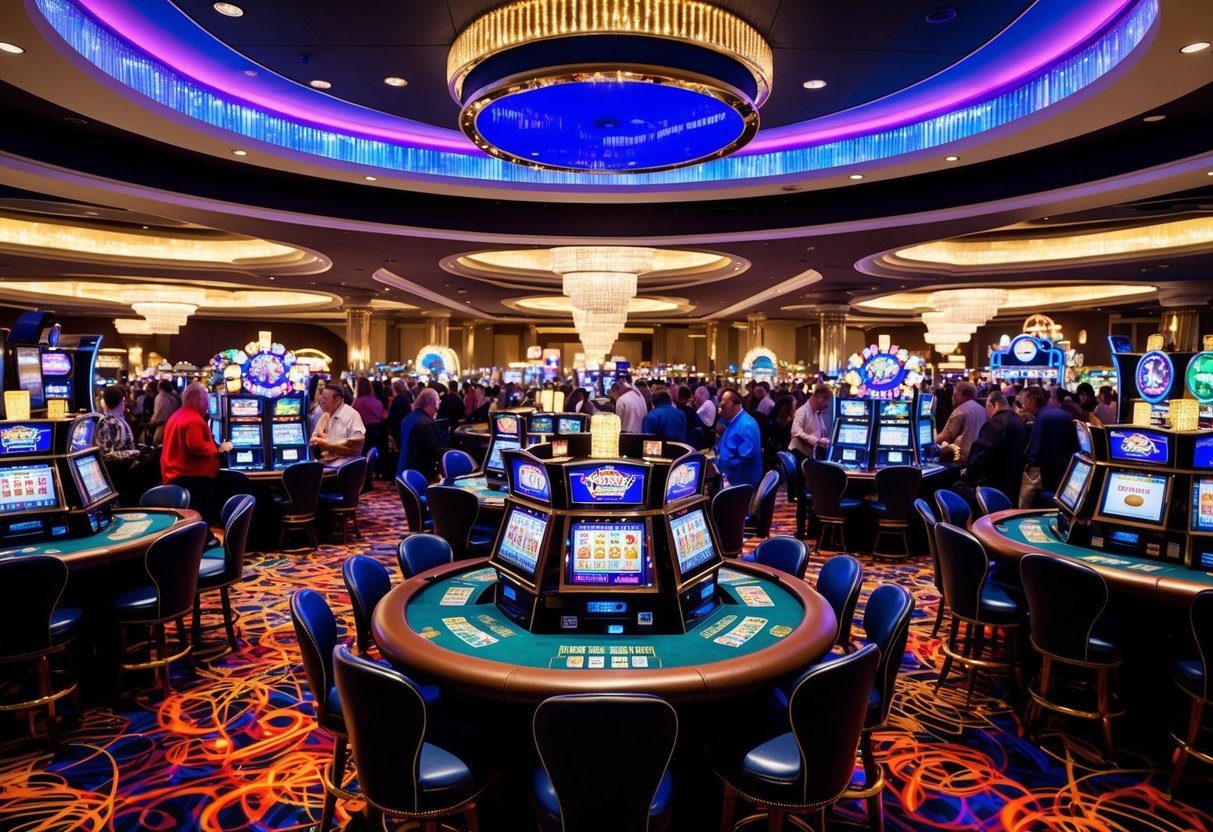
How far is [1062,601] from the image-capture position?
3.30 m

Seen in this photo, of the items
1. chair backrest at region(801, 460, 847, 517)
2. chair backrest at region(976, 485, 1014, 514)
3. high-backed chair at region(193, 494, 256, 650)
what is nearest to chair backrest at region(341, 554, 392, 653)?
high-backed chair at region(193, 494, 256, 650)

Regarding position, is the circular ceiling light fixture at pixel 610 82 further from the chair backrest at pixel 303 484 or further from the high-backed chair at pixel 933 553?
the chair backrest at pixel 303 484

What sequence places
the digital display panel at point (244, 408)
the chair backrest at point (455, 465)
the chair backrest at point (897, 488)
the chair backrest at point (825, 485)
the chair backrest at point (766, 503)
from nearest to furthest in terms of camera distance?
the chair backrest at point (766, 503) < the chair backrest at point (897, 488) < the chair backrest at point (825, 485) < the chair backrest at point (455, 465) < the digital display panel at point (244, 408)

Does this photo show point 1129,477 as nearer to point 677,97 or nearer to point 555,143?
point 677,97

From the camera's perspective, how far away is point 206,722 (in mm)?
3619

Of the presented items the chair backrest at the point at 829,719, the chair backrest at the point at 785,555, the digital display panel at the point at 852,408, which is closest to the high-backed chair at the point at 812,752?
the chair backrest at the point at 829,719

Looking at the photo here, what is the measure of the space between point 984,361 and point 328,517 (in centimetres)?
2220

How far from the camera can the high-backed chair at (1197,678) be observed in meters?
2.82

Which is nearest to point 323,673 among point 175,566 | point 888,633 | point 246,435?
point 175,566

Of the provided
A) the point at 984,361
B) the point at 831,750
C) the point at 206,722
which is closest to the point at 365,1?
the point at 206,722

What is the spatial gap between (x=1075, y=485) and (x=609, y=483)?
2972 mm

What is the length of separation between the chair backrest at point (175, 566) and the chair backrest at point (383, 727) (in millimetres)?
1927

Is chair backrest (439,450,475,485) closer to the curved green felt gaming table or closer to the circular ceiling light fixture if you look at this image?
the circular ceiling light fixture

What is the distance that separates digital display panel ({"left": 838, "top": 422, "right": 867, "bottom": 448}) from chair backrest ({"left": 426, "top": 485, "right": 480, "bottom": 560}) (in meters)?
4.26
